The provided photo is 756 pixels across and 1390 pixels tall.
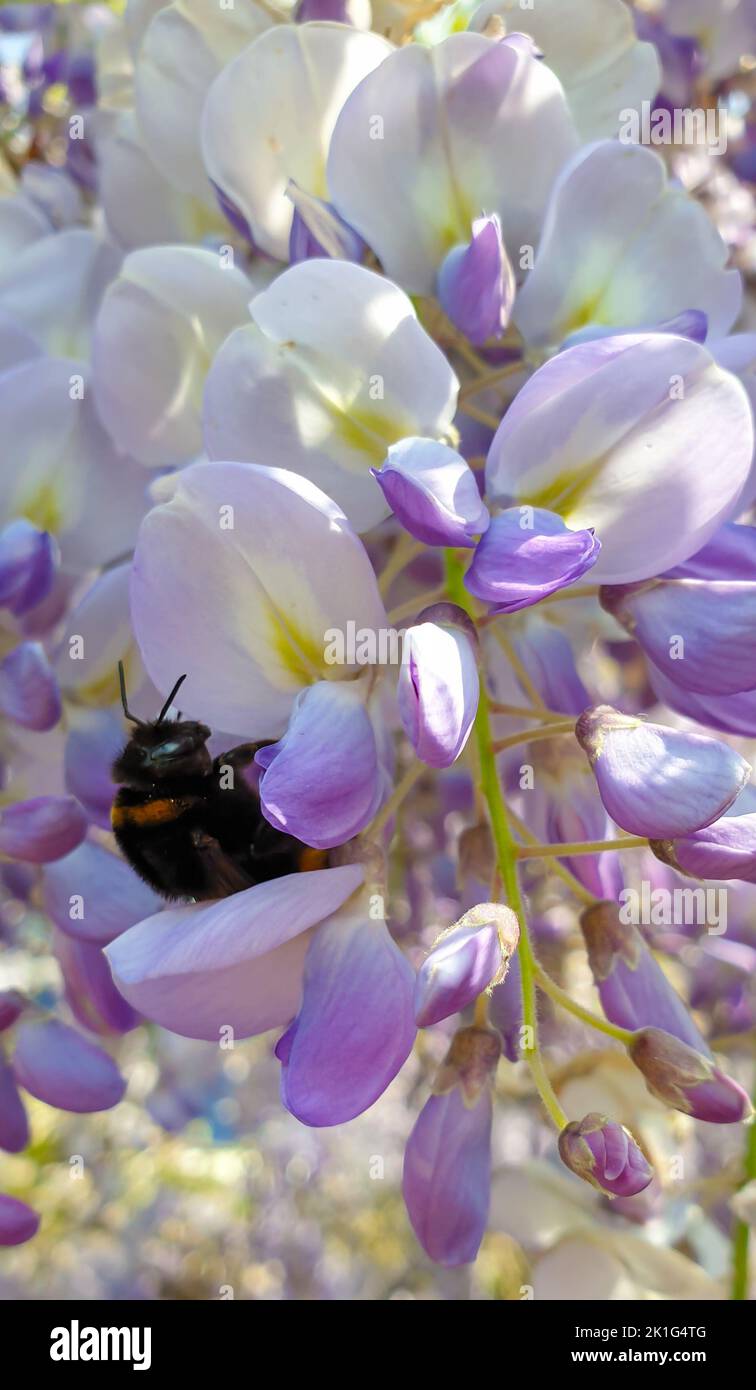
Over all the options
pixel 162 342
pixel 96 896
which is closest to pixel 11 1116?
pixel 96 896

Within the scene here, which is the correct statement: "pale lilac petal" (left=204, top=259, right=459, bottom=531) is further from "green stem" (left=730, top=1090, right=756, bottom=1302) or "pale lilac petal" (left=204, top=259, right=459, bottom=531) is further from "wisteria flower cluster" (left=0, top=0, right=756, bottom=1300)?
"green stem" (left=730, top=1090, right=756, bottom=1302)

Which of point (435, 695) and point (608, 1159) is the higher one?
point (435, 695)

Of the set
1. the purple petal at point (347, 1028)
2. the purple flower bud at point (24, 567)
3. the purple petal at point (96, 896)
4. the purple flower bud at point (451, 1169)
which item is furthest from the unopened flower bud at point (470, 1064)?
the purple flower bud at point (24, 567)

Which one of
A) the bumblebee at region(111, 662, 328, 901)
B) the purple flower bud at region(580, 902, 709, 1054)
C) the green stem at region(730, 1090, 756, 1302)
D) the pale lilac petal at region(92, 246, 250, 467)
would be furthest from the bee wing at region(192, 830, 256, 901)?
the green stem at region(730, 1090, 756, 1302)

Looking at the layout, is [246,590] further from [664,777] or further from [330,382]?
[664,777]
